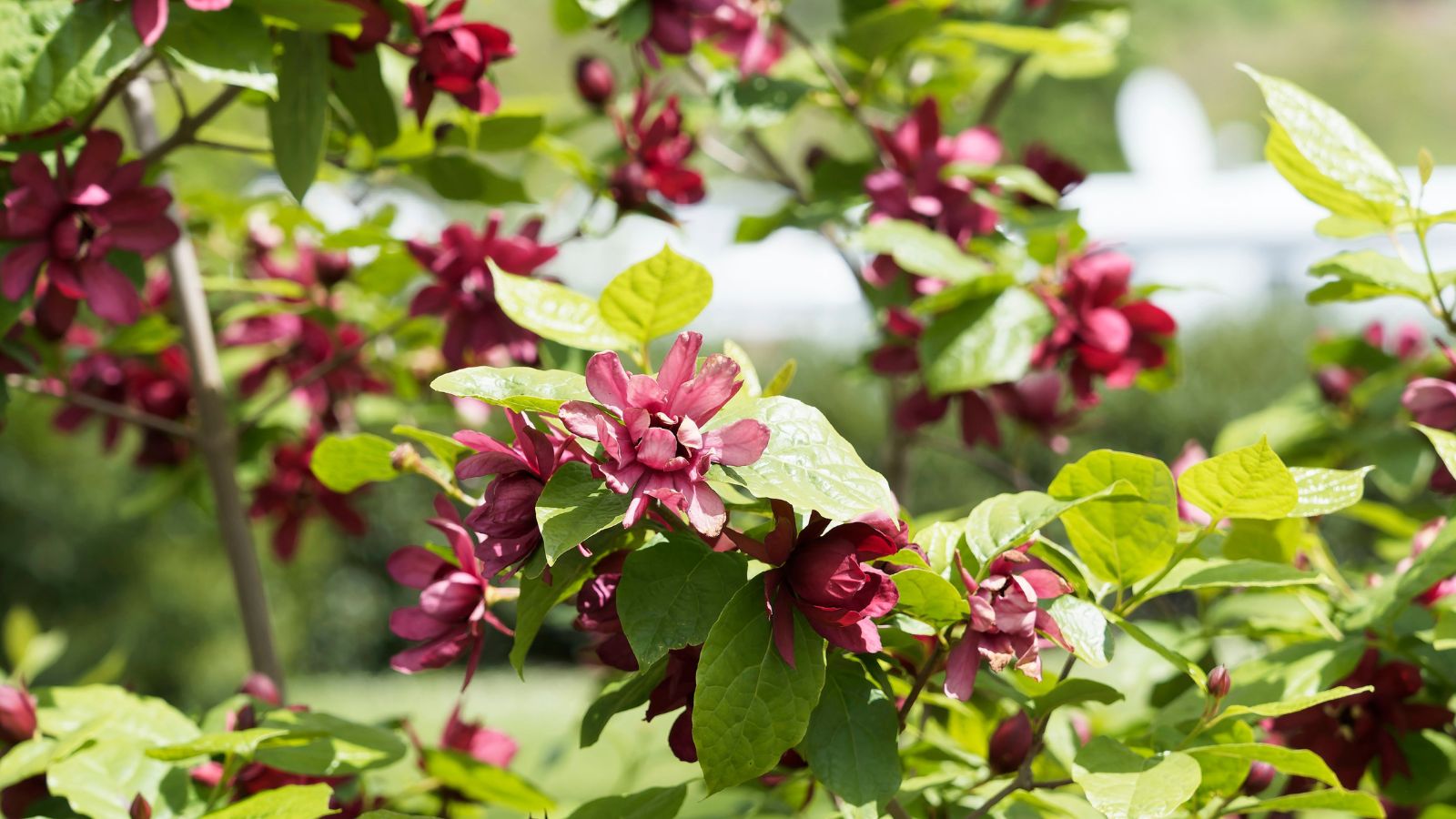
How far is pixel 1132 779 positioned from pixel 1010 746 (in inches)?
6.3

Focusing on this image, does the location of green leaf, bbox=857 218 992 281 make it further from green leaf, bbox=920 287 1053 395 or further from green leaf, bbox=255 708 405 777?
green leaf, bbox=255 708 405 777

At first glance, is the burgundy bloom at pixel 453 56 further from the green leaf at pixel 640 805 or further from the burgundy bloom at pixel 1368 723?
the burgundy bloom at pixel 1368 723

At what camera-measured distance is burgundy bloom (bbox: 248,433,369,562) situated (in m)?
1.56

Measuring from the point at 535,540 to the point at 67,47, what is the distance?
0.48 meters

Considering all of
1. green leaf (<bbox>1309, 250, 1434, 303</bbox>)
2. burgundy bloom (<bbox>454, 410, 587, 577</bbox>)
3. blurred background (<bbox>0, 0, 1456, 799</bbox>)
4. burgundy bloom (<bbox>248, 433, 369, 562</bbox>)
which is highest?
burgundy bloom (<bbox>454, 410, 587, 577</bbox>)

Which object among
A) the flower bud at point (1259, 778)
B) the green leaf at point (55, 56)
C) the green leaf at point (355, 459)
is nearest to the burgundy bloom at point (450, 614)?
the green leaf at point (355, 459)

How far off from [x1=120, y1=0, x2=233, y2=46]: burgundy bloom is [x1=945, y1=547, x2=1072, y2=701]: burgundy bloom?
22.4 inches

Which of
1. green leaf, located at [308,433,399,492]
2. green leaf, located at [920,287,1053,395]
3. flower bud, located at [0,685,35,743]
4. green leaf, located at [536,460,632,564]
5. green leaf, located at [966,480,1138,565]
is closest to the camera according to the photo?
green leaf, located at [536,460,632,564]

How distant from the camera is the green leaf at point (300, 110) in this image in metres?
0.91

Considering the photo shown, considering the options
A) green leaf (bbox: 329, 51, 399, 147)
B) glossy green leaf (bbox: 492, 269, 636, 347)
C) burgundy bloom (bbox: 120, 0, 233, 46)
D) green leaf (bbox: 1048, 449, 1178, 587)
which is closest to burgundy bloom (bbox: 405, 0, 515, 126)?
green leaf (bbox: 329, 51, 399, 147)

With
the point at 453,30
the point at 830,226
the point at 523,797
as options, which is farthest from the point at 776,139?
the point at 523,797

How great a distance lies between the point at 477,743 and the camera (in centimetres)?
106

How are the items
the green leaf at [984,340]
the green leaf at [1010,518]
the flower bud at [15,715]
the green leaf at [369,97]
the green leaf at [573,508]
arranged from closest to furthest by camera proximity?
the green leaf at [573,508] < the green leaf at [1010,518] < the flower bud at [15,715] < the green leaf at [369,97] < the green leaf at [984,340]

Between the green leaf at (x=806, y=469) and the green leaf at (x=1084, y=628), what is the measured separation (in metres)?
0.13
